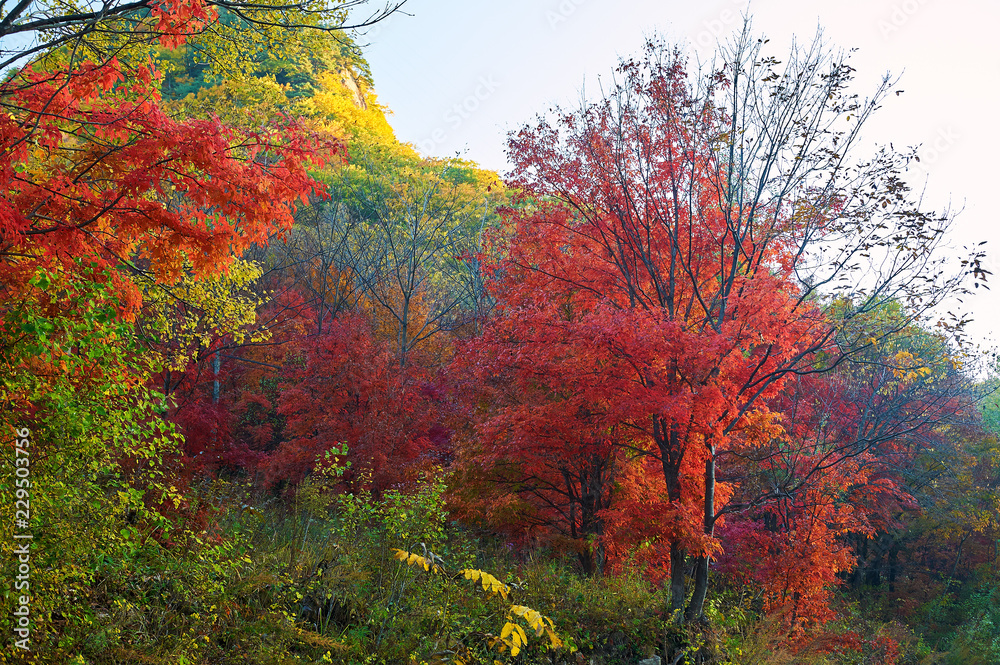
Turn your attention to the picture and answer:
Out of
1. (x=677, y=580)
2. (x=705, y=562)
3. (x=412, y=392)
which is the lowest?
(x=677, y=580)

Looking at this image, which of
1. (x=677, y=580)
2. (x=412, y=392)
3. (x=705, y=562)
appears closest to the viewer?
(x=705, y=562)

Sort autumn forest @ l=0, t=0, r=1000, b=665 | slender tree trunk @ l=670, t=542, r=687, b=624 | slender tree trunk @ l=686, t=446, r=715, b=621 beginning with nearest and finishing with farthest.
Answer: autumn forest @ l=0, t=0, r=1000, b=665 < slender tree trunk @ l=686, t=446, r=715, b=621 < slender tree trunk @ l=670, t=542, r=687, b=624

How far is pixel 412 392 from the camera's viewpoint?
1410cm

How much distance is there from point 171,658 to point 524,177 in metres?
8.67

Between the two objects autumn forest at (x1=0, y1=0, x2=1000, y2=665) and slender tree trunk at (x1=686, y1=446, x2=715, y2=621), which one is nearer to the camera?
autumn forest at (x1=0, y1=0, x2=1000, y2=665)

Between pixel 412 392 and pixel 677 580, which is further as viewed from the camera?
pixel 412 392

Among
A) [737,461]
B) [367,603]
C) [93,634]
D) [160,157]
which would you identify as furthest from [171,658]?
[737,461]

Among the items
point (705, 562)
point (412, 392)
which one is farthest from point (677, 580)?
point (412, 392)

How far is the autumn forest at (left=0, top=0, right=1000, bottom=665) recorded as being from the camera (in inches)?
189

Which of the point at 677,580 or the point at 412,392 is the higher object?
the point at 412,392

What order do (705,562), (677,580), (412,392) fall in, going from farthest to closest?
1. (412,392)
2. (677,580)
3. (705,562)

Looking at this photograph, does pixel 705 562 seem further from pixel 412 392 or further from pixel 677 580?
pixel 412 392

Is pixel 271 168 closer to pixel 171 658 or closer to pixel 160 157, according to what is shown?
pixel 160 157

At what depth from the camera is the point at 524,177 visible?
10.8 m
